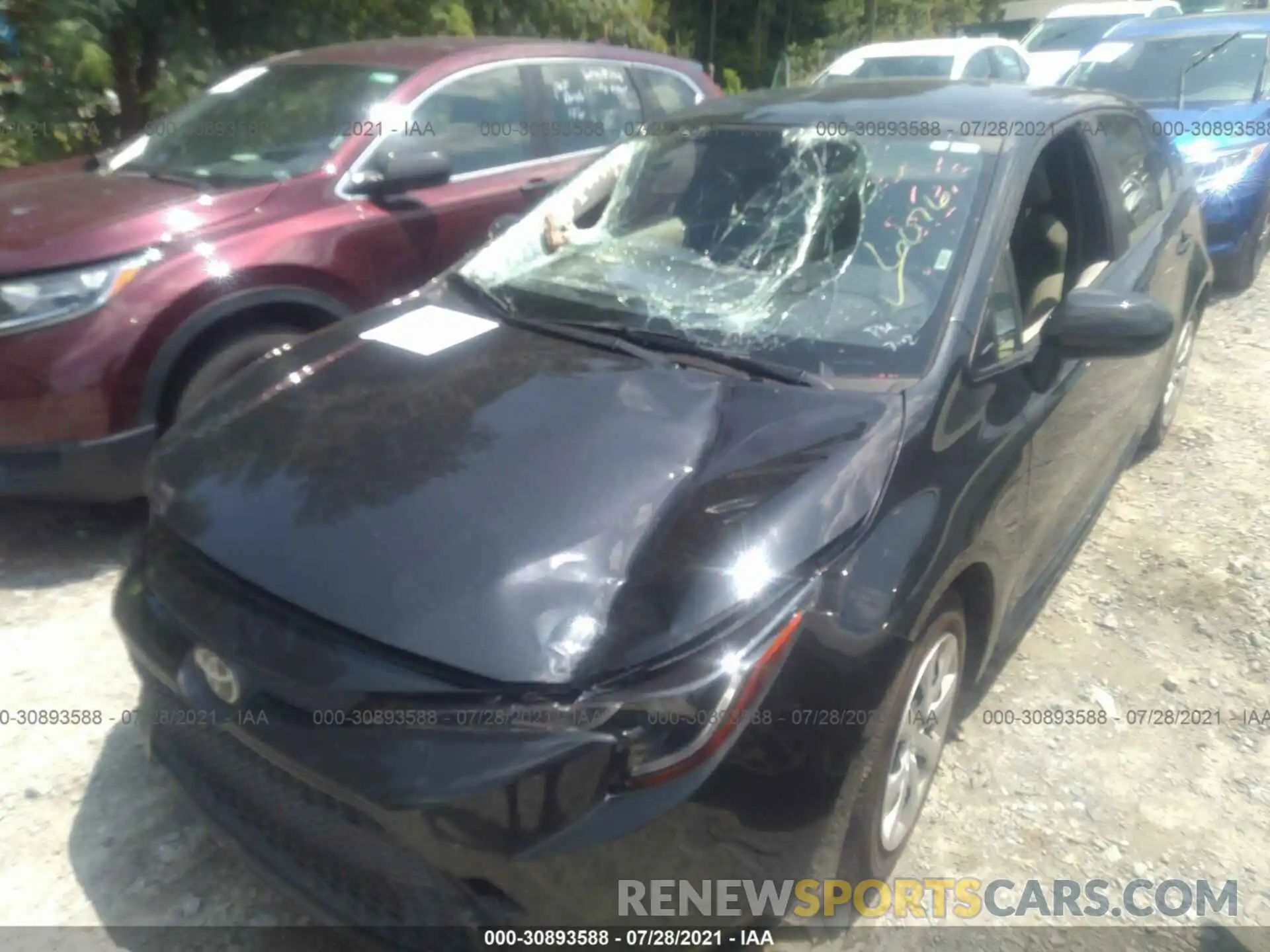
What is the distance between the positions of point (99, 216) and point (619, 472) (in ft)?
8.45

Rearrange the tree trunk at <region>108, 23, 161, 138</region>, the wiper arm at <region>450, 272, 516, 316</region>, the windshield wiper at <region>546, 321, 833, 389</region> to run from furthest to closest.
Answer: the tree trunk at <region>108, 23, 161, 138</region> → the wiper arm at <region>450, 272, 516, 316</region> → the windshield wiper at <region>546, 321, 833, 389</region>

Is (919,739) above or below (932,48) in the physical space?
above

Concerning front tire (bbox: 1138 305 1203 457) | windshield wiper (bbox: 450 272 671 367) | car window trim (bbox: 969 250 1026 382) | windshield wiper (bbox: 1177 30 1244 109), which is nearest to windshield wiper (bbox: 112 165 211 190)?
windshield wiper (bbox: 450 272 671 367)

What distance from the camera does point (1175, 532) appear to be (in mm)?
4211

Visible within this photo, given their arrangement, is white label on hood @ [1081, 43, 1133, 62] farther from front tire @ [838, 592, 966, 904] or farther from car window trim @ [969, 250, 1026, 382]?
front tire @ [838, 592, 966, 904]

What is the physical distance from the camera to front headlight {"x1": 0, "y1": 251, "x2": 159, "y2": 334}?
11.4 feet

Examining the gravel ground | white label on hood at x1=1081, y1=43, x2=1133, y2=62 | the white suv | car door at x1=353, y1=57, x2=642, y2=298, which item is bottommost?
the white suv

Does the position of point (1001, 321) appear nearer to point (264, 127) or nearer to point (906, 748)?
point (906, 748)

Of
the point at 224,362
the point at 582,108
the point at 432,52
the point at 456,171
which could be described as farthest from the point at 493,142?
the point at 224,362

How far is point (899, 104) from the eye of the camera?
3.14 metres

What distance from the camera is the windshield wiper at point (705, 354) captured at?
249 cm

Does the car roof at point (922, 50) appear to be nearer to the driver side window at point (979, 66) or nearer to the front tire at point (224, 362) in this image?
the driver side window at point (979, 66)

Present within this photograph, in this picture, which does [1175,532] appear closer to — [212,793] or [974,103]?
[974,103]

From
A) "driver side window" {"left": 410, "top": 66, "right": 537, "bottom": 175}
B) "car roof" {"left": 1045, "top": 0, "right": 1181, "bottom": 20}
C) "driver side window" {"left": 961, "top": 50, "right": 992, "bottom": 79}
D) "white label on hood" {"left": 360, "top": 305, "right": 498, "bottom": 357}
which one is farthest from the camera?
"car roof" {"left": 1045, "top": 0, "right": 1181, "bottom": 20}
